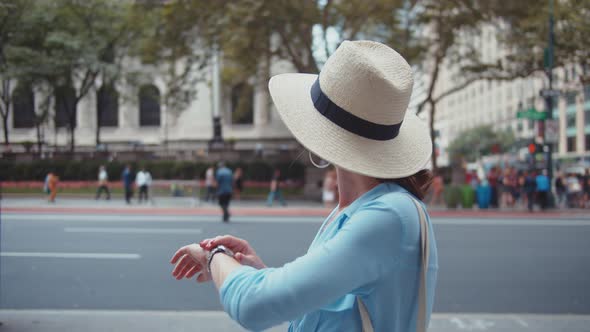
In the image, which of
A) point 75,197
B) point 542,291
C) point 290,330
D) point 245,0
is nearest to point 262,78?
point 245,0

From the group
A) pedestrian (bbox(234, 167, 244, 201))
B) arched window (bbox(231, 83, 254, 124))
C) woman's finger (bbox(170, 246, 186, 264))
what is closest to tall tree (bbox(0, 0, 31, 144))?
woman's finger (bbox(170, 246, 186, 264))

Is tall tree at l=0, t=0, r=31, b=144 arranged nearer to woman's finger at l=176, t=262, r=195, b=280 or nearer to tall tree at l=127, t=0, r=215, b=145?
Result: woman's finger at l=176, t=262, r=195, b=280

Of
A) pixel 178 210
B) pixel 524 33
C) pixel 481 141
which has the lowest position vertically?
pixel 178 210

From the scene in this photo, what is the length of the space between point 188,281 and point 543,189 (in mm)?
17019

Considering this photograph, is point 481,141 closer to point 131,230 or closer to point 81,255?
point 131,230

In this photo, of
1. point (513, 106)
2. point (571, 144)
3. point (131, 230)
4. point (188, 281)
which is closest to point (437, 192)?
point (131, 230)

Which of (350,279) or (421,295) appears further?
(421,295)

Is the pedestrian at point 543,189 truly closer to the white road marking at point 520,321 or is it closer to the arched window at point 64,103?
the arched window at point 64,103

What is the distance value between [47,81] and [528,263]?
7.65 m

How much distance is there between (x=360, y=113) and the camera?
154 cm

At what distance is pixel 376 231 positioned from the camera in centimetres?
140

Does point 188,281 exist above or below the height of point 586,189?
above

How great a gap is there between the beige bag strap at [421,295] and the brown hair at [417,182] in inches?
6.1

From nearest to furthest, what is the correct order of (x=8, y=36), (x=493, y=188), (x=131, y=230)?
(x=8, y=36) < (x=131, y=230) < (x=493, y=188)
